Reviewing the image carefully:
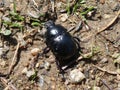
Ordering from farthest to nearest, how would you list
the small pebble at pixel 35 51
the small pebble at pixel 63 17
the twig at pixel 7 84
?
the small pebble at pixel 63 17, the small pebble at pixel 35 51, the twig at pixel 7 84

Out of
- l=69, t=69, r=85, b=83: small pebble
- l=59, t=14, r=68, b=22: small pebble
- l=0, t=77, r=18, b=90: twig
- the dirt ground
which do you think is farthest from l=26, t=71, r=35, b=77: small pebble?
l=59, t=14, r=68, b=22: small pebble

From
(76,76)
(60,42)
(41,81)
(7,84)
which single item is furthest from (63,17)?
(7,84)

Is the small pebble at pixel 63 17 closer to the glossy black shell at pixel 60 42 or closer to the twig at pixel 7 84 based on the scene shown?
the glossy black shell at pixel 60 42

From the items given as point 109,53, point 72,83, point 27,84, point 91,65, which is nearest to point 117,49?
point 109,53

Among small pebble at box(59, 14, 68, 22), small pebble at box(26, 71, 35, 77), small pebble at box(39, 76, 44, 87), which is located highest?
small pebble at box(59, 14, 68, 22)

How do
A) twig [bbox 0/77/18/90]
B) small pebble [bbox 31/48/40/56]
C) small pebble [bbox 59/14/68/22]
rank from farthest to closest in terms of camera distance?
small pebble [bbox 59/14/68/22] < small pebble [bbox 31/48/40/56] < twig [bbox 0/77/18/90]

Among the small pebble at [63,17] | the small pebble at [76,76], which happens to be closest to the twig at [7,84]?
the small pebble at [76,76]

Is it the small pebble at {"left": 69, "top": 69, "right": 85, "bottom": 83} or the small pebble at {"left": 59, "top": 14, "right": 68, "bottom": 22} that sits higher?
the small pebble at {"left": 59, "top": 14, "right": 68, "bottom": 22}

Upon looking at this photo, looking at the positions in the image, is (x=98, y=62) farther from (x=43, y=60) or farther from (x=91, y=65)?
(x=43, y=60)

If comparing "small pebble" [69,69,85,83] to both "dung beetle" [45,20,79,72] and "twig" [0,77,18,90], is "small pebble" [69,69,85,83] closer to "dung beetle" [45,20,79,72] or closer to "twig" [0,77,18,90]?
"dung beetle" [45,20,79,72]

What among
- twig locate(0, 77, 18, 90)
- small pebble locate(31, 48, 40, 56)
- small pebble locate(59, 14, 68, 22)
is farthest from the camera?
small pebble locate(59, 14, 68, 22)
